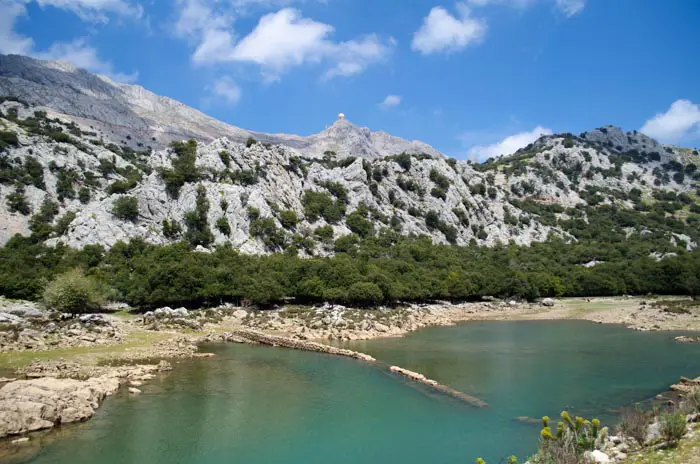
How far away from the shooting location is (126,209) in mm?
88188

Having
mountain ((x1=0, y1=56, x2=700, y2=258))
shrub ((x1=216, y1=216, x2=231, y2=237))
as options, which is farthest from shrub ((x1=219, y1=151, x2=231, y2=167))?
shrub ((x1=216, y1=216, x2=231, y2=237))

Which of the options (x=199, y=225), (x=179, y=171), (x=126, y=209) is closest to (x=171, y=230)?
(x=199, y=225)

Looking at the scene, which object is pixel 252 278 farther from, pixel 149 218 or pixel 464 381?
pixel 464 381

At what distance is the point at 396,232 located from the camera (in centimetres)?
11681

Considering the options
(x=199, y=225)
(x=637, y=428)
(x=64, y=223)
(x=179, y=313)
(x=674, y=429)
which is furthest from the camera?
(x=199, y=225)

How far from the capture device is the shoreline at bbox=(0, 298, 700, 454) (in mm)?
23594

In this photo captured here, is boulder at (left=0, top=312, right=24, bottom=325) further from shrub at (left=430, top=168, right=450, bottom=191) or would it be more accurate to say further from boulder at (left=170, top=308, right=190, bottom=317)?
shrub at (left=430, top=168, right=450, bottom=191)

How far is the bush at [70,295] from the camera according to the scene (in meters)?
53.6

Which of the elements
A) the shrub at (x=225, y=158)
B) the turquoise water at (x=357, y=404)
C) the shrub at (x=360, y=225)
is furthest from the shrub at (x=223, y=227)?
the turquoise water at (x=357, y=404)

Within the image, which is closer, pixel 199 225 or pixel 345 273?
pixel 345 273

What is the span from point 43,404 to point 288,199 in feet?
297

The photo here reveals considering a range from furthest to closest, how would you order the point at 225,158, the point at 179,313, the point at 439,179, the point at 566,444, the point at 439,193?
the point at 439,179
the point at 439,193
the point at 225,158
the point at 179,313
the point at 566,444

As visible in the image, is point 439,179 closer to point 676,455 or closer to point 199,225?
point 199,225

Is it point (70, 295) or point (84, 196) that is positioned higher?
point (84, 196)
